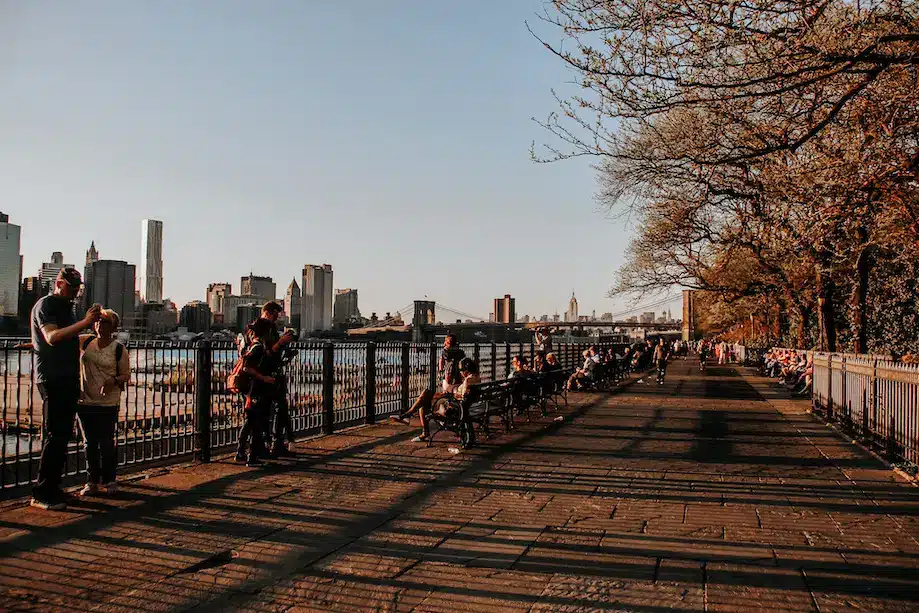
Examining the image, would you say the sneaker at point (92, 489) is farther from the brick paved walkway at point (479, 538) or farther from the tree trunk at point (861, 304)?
the tree trunk at point (861, 304)

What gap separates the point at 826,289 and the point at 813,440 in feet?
51.9

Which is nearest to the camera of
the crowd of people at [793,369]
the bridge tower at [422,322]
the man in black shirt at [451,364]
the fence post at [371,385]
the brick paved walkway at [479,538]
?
the brick paved walkway at [479,538]

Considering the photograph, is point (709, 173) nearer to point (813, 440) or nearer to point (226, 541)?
point (813, 440)

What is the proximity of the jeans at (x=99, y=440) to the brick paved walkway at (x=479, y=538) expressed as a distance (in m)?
0.33

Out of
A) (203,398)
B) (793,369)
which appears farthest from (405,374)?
(793,369)

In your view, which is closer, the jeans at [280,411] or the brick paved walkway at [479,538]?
the brick paved walkway at [479,538]

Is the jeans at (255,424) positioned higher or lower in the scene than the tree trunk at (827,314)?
lower

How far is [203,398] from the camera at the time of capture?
9078mm

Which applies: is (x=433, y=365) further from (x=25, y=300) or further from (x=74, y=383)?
(x=25, y=300)

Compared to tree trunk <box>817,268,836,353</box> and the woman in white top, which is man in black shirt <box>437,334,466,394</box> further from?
tree trunk <box>817,268,836,353</box>

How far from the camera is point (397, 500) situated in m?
7.40

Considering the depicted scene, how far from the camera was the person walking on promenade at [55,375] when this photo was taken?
6.52 metres

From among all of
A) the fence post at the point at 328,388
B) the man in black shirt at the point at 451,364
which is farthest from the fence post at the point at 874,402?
the fence post at the point at 328,388

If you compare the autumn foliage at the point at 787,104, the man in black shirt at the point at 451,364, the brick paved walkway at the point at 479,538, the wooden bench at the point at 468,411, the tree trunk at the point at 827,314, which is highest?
the autumn foliage at the point at 787,104
